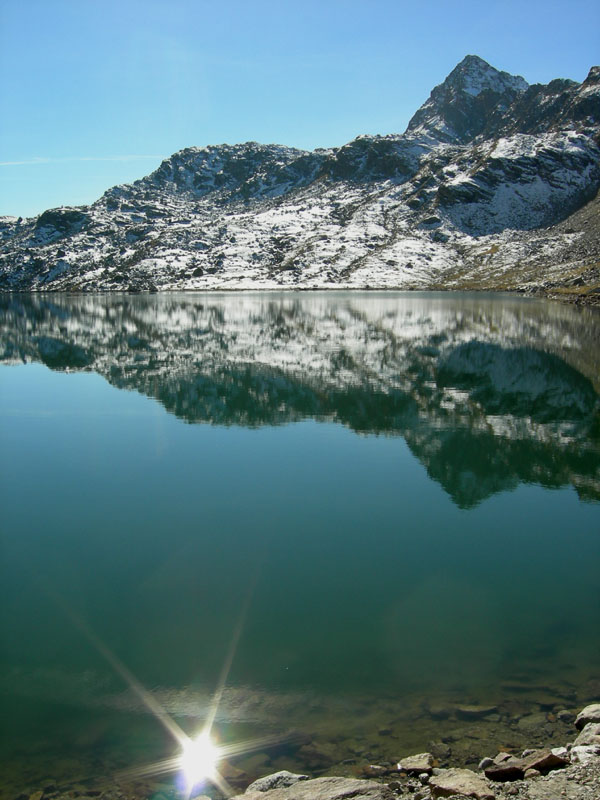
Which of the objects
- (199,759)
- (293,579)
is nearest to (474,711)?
(199,759)

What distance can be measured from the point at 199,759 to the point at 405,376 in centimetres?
5126

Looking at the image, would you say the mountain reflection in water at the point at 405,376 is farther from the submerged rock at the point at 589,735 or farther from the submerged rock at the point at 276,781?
the submerged rock at the point at 276,781

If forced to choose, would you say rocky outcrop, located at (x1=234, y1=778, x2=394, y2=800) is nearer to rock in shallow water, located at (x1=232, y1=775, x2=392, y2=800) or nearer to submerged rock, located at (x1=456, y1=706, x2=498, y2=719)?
rock in shallow water, located at (x1=232, y1=775, x2=392, y2=800)

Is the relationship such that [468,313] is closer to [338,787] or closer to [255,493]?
[255,493]

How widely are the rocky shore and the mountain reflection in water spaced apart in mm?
17193

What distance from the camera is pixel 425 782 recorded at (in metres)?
11.6

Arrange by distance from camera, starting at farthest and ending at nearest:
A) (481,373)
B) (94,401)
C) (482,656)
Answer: (481,373)
(94,401)
(482,656)

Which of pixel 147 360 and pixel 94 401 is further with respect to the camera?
pixel 147 360

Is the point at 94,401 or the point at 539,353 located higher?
the point at 539,353

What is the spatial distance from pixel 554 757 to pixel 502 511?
17.2m

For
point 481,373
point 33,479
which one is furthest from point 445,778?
point 481,373

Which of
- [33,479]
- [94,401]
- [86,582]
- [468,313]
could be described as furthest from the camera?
[468,313]

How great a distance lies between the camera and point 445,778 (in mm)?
11492

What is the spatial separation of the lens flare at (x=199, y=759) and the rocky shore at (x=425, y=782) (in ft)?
0.93
